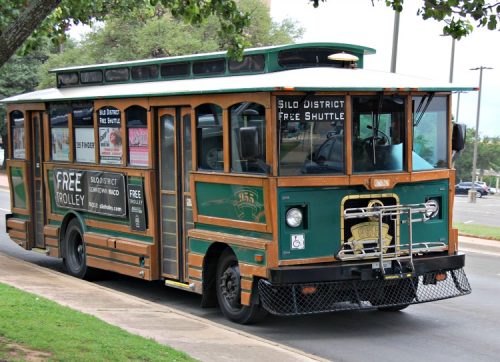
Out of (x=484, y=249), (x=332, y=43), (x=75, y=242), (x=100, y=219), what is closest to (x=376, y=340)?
(x=332, y=43)

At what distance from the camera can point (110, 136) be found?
39.8ft

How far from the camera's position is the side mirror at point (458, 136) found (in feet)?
33.9

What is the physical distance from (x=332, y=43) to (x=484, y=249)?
8.49m

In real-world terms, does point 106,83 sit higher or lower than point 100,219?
higher

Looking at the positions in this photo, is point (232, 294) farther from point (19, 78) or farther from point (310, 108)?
point (19, 78)

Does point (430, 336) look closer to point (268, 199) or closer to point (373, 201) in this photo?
point (373, 201)

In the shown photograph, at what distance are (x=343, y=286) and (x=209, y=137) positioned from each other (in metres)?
2.47

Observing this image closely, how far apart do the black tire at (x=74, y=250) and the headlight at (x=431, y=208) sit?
19.0ft

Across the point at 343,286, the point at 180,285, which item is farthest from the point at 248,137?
the point at 180,285

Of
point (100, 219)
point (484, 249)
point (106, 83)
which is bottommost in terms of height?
point (484, 249)

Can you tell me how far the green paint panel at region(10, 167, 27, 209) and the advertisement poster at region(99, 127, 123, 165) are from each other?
2.81m

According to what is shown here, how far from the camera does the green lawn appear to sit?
718 centimetres

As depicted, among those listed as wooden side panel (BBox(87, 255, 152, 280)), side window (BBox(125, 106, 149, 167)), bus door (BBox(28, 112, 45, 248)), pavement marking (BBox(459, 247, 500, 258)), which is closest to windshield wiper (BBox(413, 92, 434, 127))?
side window (BBox(125, 106, 149, 167))

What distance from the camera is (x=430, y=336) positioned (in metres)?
9.34
